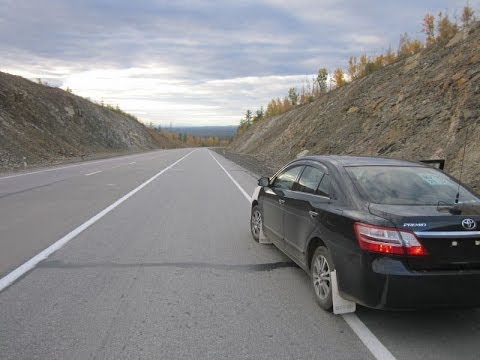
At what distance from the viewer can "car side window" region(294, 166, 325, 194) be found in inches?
216

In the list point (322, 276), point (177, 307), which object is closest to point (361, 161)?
point (322, 276)

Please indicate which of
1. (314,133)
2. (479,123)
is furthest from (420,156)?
(314,133)

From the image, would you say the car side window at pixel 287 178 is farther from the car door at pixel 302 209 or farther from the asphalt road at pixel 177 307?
the asphalt road at pixel 177 307

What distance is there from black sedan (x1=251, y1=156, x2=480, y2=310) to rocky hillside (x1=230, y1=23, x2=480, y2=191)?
21.3ft

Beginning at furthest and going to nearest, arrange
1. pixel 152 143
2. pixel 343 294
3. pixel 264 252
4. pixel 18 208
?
1. pixel 152 143
2. pixel 18 208
3. pixel 264 252
4. pixel 343 294

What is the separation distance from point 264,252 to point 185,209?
4.39m

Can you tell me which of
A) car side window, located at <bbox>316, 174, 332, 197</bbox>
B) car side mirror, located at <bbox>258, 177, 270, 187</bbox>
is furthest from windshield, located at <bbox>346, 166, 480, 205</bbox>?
car side mirror, located at <bbox>258, 177, 270, 187</bbox>

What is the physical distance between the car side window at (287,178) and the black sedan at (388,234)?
2.16 feet

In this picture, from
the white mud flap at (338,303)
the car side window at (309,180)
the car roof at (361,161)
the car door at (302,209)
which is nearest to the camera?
the white mud flap at (338,303)

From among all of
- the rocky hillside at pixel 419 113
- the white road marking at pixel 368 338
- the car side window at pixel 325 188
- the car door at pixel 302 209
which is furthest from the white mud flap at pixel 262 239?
the rocky hillside at pixel 419 113

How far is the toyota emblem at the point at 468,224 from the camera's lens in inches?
160

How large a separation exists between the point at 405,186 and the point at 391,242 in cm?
104

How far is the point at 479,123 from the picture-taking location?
12836 mm

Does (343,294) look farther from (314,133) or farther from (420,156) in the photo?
(314,133)
